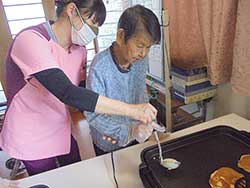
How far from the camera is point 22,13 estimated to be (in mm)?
2209

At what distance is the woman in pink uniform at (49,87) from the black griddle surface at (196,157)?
165 millimetres

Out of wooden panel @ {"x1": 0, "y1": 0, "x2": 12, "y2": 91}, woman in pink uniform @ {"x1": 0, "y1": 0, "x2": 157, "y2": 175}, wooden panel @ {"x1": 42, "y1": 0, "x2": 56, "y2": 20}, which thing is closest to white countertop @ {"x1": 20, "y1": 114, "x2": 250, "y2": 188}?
woman in pink uniform @ {"x1": 0, "y1": 0, "x2": 157, "y2": 175}

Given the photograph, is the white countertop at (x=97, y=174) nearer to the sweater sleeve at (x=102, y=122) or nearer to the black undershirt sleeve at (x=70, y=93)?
the sweater sleeve at (x=102, y=122)

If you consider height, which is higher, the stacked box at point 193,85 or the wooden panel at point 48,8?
the wooden panel at point 48,8

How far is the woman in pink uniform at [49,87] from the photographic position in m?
0.72

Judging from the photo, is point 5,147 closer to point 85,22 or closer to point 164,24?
point 85,22

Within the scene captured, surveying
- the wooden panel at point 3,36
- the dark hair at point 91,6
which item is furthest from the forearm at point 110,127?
the wooden panel at point 3,36

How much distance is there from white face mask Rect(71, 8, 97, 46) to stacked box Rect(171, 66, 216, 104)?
64 cm

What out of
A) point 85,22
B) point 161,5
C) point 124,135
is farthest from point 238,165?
point 161,5

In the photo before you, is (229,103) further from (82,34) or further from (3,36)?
(3,36)

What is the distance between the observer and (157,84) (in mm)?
1598

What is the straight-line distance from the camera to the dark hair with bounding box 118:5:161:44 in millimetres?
882

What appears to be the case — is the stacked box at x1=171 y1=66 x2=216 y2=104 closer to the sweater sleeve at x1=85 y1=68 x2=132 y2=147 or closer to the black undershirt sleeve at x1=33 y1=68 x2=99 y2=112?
the sweater sleeve at x1=85 y1=68 x2=132 y2=147

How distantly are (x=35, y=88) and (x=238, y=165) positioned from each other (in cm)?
77
